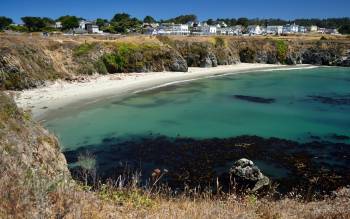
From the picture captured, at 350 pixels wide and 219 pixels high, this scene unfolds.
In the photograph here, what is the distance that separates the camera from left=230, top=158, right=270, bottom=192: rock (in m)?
17.6

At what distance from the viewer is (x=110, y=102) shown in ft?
136

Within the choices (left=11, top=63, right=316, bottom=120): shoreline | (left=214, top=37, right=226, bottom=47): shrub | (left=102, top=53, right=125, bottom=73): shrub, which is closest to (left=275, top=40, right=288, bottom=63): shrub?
(left=214, top=37, right=226, bottom=47): shrub

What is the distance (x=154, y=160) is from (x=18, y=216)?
57.5ft

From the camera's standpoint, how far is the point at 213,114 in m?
36.9

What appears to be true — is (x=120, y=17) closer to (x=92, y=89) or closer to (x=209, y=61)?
(x=209, y=61)

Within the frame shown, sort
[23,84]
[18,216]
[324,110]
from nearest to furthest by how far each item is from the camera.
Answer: [18,216], [324,110], [23,84]

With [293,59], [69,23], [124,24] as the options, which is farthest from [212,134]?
[124,24]

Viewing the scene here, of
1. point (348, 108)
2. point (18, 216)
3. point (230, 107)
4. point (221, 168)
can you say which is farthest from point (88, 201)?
point (348, 108)

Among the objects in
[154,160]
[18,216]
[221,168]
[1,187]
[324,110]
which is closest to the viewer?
[18,216]

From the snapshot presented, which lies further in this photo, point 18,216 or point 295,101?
point 295,101

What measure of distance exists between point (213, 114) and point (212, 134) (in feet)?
28.0

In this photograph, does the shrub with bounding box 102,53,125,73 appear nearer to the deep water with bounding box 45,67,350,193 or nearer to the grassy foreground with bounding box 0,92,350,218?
the deep water with bounding box 45,67,350,193

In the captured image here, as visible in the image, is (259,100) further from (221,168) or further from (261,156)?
(221,168)

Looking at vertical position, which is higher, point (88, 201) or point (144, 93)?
point (88, 201)
